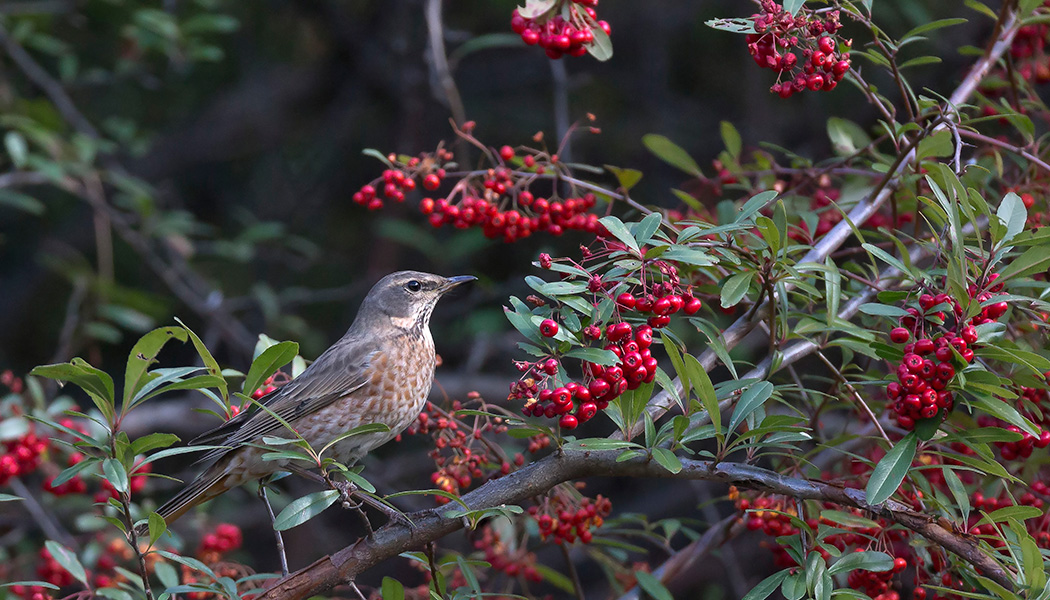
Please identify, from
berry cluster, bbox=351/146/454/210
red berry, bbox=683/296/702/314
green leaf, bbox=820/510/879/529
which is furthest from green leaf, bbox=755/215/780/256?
berry cluster, bbox=351/146/454/210

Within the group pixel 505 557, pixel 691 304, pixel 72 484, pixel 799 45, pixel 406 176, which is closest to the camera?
pixel 691 304

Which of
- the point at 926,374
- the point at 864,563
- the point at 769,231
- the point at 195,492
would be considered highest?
the point at 769,231

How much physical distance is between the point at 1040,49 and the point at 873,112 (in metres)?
1.62

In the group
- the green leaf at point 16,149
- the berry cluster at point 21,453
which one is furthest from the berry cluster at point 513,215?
the green leaf at point 16,149

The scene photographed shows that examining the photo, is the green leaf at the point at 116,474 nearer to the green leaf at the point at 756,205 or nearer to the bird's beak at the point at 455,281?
the green leaf at the point at 756,205

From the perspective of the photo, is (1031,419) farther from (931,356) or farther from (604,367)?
(604,367)

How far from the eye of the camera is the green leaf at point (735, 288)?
1.83 meters

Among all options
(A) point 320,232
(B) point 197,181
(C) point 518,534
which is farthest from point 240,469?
(B) point 197,181

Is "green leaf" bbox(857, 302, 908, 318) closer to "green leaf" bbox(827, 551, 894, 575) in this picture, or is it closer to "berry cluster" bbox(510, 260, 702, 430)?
"berry cluster" bbox(510, 260, 702, 430)

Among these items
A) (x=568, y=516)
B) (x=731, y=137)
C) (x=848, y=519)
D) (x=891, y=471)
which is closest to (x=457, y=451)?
(x=568, y=516)

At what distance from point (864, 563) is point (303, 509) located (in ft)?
3.81

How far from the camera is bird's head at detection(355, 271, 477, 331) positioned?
346cm

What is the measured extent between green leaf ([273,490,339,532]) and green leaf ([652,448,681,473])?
0.69 metres

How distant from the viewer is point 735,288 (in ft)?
6.12
